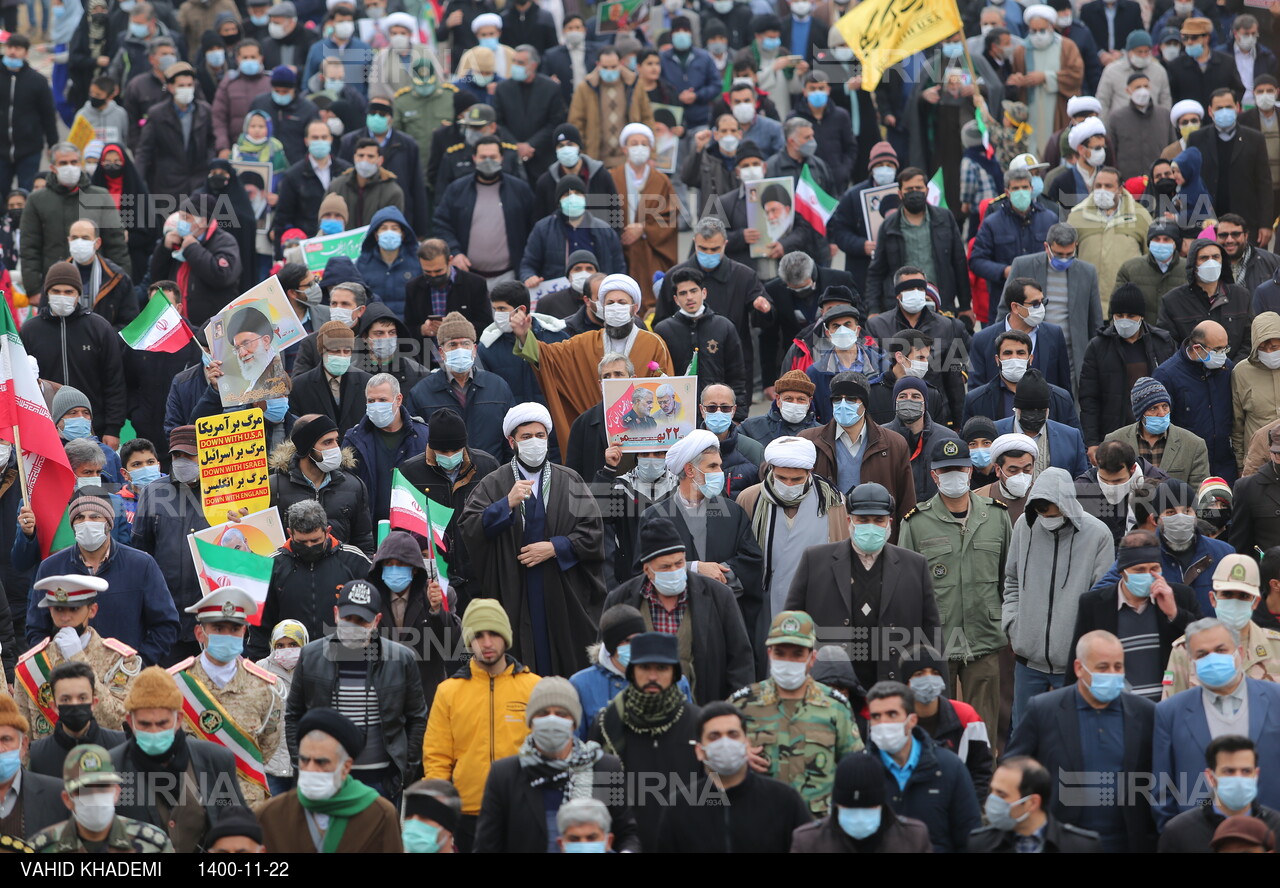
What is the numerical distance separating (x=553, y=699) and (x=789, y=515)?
10.3 feet

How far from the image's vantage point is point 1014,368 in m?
14.9

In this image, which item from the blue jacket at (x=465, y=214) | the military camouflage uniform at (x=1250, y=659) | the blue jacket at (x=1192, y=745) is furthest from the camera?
the blue jacket at (x=465, y=214)

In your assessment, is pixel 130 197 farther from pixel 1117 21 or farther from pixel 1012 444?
pixel 1117 21

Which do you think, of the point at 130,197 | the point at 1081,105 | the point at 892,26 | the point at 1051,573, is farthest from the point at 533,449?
the point at 1081,105

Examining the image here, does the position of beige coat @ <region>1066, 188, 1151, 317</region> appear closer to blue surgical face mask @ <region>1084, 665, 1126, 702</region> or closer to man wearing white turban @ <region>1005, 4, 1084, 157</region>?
man wearing white turban @ <region>1005, 4, 1084, 157</region>

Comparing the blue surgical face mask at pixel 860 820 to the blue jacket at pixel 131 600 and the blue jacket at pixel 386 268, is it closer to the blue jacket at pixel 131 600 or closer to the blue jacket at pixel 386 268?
the blue jacket at pixel 131 600

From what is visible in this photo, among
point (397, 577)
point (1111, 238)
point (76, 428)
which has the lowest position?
point (397, 577)

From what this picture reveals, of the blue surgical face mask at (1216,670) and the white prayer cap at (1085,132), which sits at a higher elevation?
the white prayer cap at (1085,132)

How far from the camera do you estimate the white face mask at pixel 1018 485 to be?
520 inches

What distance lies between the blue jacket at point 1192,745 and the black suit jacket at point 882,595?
1.57 metres

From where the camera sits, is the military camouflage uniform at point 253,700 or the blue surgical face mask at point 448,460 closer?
the military camouflage uniform at point 253,700

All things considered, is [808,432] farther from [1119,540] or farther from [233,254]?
[233,254]

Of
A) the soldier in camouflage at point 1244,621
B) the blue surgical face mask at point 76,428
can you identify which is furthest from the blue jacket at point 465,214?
the soldier in camouflage at point 1244,621

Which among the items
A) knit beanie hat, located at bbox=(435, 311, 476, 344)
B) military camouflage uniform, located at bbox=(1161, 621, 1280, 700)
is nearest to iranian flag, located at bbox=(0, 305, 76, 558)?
knit beanie hat, located at bbox=(435, 311, 476, 344)
